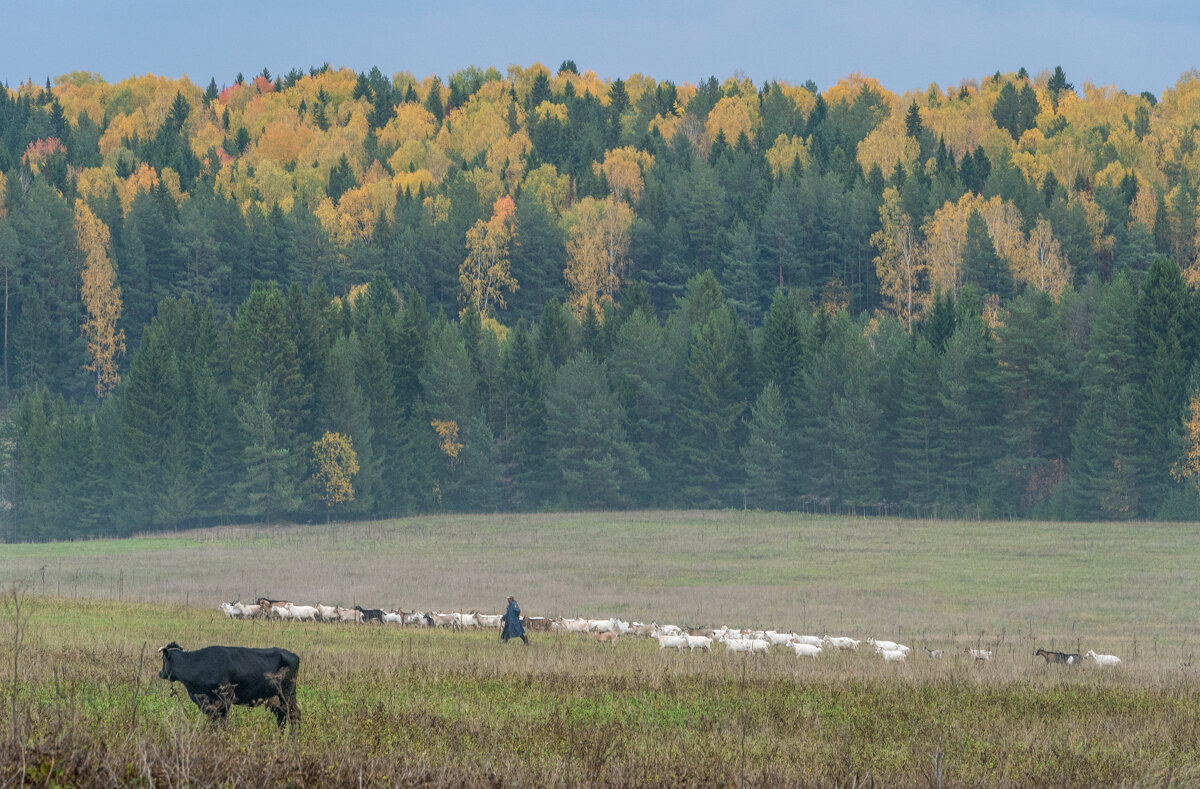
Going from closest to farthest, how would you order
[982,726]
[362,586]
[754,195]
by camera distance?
[982,726]
[362,586]
[754,195]

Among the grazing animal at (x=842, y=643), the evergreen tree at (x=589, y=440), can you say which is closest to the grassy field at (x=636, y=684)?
the grazing animal at (x=842, y=643)

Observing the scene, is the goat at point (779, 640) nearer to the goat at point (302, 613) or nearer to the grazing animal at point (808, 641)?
the grazing animal at point (808, 641)

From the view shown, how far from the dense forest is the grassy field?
104 ft

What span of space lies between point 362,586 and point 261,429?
4663 cm

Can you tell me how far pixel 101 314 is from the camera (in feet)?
413

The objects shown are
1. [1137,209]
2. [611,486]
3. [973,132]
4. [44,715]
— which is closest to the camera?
[44,715]

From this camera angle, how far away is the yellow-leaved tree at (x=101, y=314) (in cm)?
12375

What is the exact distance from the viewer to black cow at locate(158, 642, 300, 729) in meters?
12.4

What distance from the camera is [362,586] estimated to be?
2051 inches

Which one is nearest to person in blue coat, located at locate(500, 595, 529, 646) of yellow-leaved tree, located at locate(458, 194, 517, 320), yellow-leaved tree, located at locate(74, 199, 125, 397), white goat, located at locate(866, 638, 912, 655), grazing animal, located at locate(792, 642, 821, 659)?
grazing animal, located at locate(792, 642, 821, 659)

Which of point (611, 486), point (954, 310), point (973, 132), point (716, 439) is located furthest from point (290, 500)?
point (973, 132)

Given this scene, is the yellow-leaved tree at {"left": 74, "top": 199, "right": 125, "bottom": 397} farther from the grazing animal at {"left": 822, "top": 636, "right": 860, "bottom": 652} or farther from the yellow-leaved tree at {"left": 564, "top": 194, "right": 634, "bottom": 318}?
the grazing animal at {"left": 822, "top": 636, "right": 860, "bottom": 652}

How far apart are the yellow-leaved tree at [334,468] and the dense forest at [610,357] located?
312 millimetres

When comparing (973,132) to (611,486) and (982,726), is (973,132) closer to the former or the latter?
(611,486)
